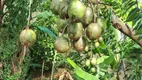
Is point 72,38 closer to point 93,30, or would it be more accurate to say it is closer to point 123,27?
point 93,30

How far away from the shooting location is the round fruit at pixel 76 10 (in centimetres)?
88

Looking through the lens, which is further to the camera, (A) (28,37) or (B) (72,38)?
(A) (28,37)

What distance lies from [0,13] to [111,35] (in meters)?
0.83

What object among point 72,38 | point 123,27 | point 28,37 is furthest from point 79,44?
point 123,27

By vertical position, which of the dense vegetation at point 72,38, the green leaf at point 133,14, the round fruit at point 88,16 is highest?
the round fruit at point 88,16

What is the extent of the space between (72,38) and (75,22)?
5 cm

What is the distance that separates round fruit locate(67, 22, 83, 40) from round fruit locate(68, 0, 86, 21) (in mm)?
23

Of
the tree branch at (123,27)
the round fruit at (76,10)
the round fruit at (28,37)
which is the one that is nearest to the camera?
the round fruit at (76,10)

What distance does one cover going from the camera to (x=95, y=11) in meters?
0.99

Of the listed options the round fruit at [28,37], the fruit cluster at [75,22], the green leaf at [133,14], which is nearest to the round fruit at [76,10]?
the fruit cluster at [75,22]

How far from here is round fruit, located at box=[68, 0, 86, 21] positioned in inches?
34.8

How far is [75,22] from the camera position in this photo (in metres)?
0.91

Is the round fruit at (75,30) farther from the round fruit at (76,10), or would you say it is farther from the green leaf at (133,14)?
the green leaf at (133,14)

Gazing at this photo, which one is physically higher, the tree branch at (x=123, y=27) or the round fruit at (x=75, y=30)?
the round fruit at (x=75, y=30)
